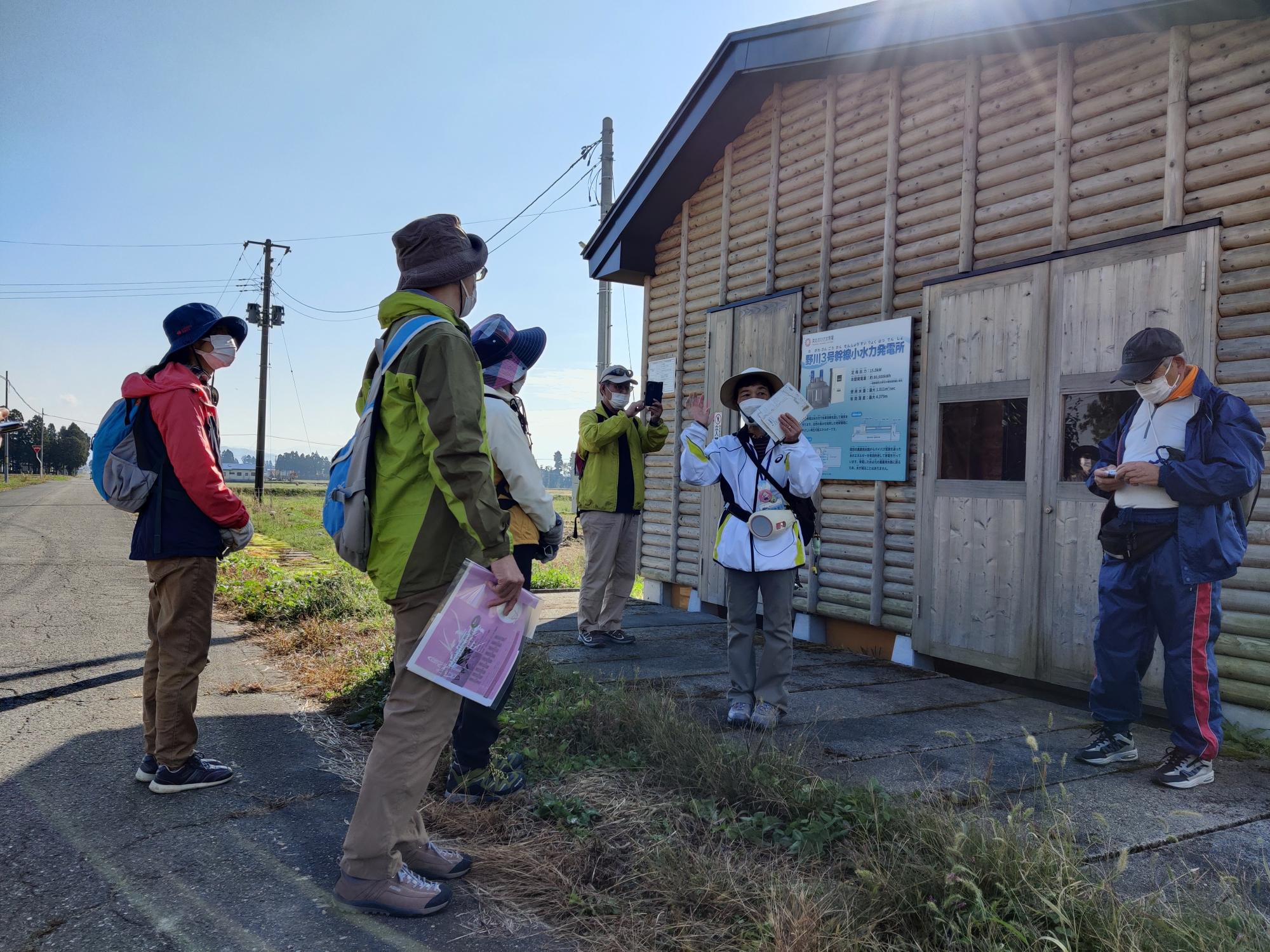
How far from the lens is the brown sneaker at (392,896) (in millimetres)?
2680

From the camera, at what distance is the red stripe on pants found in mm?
3816

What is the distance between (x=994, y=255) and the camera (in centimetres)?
600

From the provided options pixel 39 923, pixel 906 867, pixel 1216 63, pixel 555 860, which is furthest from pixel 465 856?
pixel 1216 63

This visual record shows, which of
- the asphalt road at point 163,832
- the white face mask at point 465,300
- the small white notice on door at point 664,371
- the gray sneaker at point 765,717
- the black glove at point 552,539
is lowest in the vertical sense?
the asphalt road at point 163,832

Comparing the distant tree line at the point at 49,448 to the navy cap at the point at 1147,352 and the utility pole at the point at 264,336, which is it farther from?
the navy cap at the point at 1147,352

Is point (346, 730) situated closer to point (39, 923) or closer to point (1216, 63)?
point (39, 923)

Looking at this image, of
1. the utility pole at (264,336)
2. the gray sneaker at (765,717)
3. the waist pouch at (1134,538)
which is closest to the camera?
the waist pouch at (1134,538)

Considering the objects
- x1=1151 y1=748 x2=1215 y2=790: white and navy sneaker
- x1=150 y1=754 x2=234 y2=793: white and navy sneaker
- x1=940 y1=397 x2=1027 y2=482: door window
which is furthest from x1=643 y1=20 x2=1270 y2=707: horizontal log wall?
x1=150 y1=754 x2=234 y2=793: white and navy sneaker

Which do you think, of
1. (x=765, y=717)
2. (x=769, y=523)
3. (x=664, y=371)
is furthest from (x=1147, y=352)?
(x=664, y=371)

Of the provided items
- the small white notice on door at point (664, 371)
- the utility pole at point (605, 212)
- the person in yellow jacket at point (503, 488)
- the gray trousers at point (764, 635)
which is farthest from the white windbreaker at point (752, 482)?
the utility pole at point (605, 212)

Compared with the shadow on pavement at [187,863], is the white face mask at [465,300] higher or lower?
higher

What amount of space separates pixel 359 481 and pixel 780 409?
257 centimetres

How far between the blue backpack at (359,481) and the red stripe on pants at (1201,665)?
3.55 meters

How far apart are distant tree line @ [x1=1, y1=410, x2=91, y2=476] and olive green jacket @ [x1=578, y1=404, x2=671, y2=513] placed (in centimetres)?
8508
